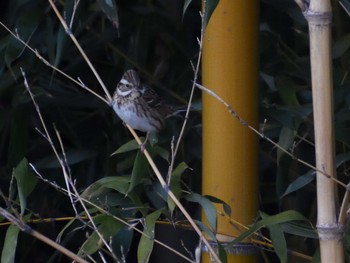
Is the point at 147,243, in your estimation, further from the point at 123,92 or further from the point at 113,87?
the point at 113,87

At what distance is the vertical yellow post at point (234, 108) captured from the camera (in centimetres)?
165

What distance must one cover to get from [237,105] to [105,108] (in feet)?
2.99

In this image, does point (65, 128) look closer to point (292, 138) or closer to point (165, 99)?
point (165, 99)

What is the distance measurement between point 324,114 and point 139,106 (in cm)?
127

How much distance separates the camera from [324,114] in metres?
1.19

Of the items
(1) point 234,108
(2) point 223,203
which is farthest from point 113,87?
(2) point 223,203

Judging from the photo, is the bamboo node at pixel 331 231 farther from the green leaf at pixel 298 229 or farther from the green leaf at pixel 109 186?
the green leaf at pixel 109 186

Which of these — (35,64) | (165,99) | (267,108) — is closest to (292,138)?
(267,108)

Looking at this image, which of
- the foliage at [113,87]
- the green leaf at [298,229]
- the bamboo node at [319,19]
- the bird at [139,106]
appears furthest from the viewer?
the bird at [139,106]

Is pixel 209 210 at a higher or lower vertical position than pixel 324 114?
lower

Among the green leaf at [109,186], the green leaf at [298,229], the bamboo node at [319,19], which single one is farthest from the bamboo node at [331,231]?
the green leaf at [109,186]

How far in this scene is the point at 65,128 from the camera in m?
2.51

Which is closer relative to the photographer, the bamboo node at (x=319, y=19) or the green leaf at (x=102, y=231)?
the bamboo node at (x=319, y=19)

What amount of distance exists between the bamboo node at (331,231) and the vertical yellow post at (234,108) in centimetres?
44
